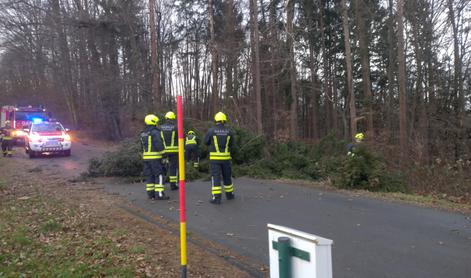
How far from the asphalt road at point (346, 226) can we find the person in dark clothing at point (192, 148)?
9.10 feet

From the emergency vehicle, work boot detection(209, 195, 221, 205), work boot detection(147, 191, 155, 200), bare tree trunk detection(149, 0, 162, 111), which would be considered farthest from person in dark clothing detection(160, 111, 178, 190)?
bare tree trunk detection(149, 0, 162, 111)

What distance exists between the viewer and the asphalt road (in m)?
5.95

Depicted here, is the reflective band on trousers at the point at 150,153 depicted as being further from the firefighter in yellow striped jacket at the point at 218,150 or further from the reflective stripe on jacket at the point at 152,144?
the firefighter in yellow striped jacket at the point at 218,150

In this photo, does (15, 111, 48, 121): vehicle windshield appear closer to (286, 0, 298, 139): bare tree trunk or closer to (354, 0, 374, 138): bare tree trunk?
(286, 0, 298, 139): bare tree trunk

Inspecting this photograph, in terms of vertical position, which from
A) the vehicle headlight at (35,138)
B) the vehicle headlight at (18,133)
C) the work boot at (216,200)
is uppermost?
the vehicle headlight at (18,133)

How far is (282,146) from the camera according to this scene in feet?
57.9

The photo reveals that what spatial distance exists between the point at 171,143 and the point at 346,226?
534cm

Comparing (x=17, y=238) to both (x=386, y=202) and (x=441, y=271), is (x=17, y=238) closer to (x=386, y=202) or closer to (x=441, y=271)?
(x=441, y=271)

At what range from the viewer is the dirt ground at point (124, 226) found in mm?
5746

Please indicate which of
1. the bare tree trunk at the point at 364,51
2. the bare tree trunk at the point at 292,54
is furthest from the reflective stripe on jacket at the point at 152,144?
the bare tree trunk at the point at 364,51

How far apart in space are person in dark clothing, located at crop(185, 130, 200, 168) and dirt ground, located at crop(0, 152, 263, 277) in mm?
3289

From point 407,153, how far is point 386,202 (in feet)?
34.7

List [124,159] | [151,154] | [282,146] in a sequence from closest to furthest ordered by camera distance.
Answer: [151,154], [124,159], [282,146]

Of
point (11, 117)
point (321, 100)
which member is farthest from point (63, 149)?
point (321, 100)
